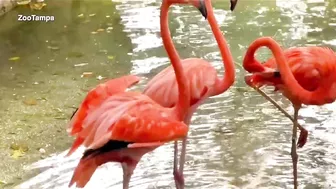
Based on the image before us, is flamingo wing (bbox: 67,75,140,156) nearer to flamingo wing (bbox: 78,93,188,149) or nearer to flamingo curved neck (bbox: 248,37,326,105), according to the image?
flamingo wing (bbox: 78,93,188,149)

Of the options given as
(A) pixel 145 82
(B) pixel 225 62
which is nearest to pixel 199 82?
(B) pixel 225 62

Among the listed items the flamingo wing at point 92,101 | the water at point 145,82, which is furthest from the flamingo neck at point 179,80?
the water at point 145,82

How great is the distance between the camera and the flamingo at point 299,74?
317cm

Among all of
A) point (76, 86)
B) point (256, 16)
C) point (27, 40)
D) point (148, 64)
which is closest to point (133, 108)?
point (76, 86)

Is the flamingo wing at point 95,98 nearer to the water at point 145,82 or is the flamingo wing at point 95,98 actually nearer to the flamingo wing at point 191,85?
the flamingo wing at point 191,85

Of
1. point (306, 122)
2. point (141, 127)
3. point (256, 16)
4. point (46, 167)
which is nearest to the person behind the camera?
point (141, 127)

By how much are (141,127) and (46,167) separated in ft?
4.01

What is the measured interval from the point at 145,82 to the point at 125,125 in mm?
2348

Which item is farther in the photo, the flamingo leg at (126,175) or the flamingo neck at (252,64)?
the flamingo neck at (252,64)

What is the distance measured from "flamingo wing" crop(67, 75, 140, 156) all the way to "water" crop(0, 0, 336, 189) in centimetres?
69

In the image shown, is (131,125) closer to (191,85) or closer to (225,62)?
(191,85)

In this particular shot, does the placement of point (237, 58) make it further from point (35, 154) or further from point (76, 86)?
point (35, 154)

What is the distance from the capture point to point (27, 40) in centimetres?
616

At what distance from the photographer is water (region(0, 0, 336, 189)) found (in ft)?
11.8
